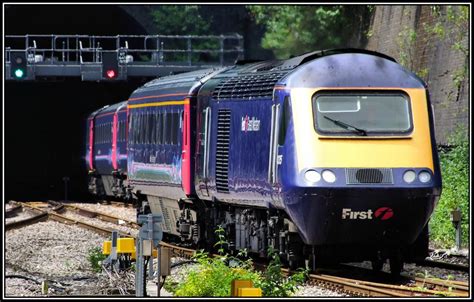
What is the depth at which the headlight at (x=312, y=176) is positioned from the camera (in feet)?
50.3

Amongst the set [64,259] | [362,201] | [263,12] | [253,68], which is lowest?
[64,259]

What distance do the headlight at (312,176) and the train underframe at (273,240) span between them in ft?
3.23

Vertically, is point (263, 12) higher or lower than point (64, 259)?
higher

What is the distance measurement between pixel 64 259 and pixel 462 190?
7312 mm

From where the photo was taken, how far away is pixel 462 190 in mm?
23016

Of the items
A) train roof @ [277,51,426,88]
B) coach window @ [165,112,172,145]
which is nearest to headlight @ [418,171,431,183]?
train roof @ [277,51,426,88]

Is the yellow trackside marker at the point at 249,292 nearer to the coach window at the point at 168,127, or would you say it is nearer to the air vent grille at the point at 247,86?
the air vent grille at the point at 247,86

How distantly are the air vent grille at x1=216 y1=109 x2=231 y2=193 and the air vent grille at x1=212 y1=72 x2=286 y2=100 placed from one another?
0.30 m

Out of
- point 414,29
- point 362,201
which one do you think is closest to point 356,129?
point 362,201

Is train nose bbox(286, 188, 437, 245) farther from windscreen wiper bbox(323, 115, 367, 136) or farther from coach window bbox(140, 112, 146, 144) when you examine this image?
coach window bbox(140, 112, 146, 144)

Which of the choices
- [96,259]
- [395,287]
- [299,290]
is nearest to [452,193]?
[96,259]

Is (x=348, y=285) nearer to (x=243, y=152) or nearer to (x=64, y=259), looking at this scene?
(x=243, y=152)

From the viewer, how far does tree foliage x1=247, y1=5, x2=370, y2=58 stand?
38.9m

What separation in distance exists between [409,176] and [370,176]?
0.49 meters
